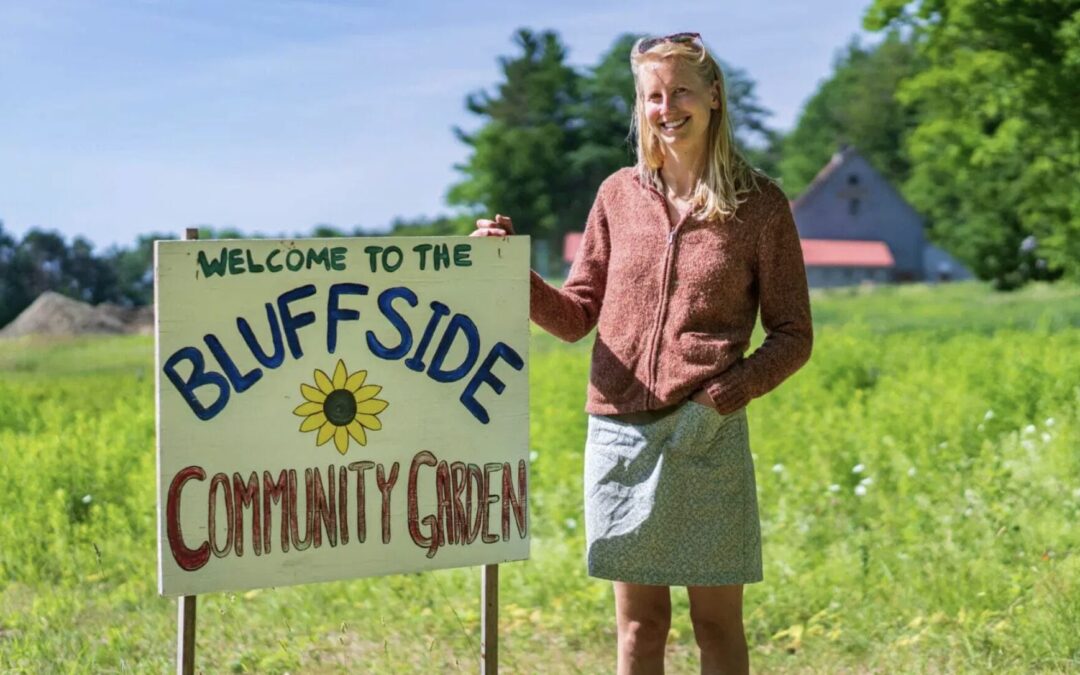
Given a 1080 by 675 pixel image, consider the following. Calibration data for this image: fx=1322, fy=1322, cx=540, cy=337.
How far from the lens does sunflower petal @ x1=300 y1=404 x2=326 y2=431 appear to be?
9.32 feet

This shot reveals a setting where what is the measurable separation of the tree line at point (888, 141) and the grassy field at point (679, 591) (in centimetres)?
133

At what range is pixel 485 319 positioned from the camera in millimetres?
2998

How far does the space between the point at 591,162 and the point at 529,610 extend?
3450cm

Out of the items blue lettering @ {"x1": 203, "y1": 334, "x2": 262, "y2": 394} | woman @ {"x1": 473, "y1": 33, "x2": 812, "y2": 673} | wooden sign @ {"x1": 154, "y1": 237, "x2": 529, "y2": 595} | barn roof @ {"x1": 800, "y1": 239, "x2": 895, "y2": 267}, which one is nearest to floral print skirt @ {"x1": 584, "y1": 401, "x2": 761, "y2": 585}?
woman @ {"x1": 473, "y1": 33, "x2": 812, "y2": 673}

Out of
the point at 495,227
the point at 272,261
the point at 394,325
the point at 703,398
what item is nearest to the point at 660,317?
the point at 703,398

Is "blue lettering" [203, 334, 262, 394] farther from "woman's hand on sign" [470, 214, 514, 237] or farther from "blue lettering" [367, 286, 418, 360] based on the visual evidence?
"woman's hand on sign" [470, 214, 514, 237]

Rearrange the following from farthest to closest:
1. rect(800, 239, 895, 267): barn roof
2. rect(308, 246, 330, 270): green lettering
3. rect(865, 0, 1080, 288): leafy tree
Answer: rect(800, 239, 895, 267): barn roof < rect(865, 0, 1080, 288): leafy tree < rect(308, 246, 330, 270): green lettering

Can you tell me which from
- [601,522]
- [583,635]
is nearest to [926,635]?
[583,635]

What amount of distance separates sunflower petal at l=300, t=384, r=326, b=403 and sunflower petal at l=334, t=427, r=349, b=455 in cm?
8

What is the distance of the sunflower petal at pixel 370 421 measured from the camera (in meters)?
2.90

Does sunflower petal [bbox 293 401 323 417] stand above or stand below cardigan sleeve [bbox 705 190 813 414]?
below

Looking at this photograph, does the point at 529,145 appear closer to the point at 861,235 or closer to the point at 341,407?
the point at 861,235

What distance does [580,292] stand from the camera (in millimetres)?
3117

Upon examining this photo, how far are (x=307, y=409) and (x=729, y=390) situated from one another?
91cm
